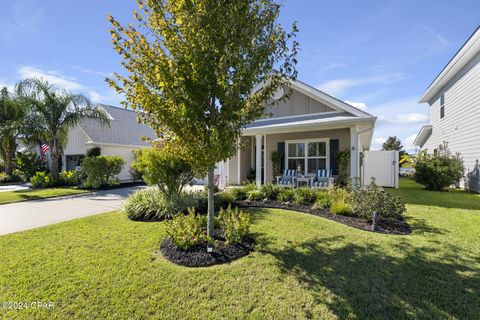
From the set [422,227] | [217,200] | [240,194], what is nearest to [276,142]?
[240,194]

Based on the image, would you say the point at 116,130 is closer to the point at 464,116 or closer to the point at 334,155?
the point at 334,155

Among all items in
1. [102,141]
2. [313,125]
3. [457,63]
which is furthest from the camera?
[102,141]

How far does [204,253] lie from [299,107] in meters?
9.55

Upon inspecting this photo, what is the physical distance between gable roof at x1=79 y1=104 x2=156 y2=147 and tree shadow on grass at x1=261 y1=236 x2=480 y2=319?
16461 mm

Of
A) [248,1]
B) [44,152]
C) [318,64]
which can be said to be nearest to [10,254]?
[248,1]

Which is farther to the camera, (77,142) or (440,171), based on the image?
(77,142)

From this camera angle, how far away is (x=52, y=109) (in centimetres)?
1399

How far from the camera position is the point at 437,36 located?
9898mm

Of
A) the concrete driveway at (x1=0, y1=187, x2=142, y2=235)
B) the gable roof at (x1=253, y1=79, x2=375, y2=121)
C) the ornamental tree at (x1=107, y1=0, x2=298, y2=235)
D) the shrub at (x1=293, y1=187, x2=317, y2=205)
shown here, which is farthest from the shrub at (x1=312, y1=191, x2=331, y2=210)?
the concrete driveway at (x1=0, y1=187, x2=142, y2=235)

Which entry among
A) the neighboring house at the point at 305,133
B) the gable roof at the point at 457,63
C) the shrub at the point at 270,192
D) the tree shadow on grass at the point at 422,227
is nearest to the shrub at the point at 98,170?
the neighboring house at the point at 305,133

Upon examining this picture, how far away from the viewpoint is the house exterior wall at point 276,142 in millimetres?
11109

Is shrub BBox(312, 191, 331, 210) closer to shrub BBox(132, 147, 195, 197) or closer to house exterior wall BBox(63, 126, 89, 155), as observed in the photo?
shrub BBox(132, 147, 195, 197)

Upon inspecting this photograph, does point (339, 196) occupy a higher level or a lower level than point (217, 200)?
higher

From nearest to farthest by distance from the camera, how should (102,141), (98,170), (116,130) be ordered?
(98,170) < (102,141) < (116,130)
